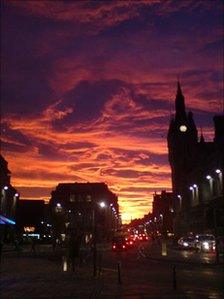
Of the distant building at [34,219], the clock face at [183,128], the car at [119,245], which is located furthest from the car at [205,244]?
the clock face at [183,128]

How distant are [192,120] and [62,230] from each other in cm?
5555

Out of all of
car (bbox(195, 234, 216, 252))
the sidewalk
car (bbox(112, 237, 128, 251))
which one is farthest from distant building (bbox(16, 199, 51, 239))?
the sidewalk

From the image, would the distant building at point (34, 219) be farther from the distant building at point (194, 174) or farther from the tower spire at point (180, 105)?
the tower spire at point (180, 105)

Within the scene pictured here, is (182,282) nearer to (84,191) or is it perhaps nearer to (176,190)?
(176,190)

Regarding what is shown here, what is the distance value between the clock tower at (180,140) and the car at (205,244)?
73.1m

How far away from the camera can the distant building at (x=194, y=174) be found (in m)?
75.8

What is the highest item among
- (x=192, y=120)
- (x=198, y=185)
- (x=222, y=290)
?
(x=192, y=120)

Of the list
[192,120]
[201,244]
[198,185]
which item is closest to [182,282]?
[201,244]

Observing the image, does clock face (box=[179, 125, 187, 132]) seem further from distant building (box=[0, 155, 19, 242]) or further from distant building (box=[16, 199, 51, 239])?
distant building (box=[0, 155, 19, 242])

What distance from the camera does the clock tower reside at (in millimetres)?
133500

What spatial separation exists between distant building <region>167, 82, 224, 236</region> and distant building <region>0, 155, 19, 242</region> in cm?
3422

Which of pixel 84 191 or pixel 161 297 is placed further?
pixel 84 191

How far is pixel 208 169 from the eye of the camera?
85.1 meters

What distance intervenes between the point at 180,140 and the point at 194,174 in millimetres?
38356
